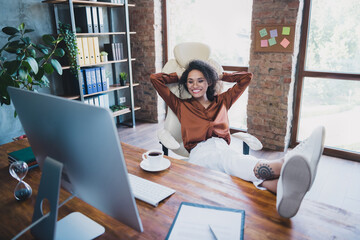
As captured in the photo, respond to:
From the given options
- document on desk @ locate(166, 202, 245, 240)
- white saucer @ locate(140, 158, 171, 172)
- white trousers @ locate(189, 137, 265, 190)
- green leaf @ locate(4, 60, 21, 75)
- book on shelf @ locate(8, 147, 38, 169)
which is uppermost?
green leaf @ locate(4, 60, 21, 75)

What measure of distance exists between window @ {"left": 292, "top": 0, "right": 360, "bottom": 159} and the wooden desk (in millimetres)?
2433

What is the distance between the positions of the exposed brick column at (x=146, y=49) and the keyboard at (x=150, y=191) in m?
3.18

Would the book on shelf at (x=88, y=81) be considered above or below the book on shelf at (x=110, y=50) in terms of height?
below

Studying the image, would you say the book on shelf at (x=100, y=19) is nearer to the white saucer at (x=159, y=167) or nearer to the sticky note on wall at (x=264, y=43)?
the sticky note on wall at (x=264, y=43)

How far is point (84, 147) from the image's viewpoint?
76 cm

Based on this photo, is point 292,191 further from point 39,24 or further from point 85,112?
point 39,24

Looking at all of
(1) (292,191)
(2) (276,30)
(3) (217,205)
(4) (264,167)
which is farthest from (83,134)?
(2) (276,30)

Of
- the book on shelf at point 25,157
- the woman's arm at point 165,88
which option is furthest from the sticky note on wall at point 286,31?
the book on shelf at point 25,157

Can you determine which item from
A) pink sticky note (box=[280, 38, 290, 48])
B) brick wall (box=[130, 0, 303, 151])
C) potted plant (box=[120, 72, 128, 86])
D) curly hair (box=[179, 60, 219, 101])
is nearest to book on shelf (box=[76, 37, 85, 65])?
potted plant (box=[120, 72, 128, 86])

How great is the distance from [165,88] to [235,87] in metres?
0.56

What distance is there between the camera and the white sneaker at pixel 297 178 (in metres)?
0.93

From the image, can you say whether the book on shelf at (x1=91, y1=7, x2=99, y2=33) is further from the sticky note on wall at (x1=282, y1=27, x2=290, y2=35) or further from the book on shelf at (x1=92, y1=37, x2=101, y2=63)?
the sticky note on wall at (x1=282, y1=27, x2=290, y2=35)

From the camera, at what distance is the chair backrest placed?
221 cm

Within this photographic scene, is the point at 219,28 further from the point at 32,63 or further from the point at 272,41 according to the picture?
the point at 32,63
